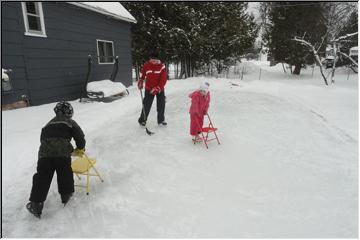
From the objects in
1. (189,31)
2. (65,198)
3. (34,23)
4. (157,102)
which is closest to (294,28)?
(189,31)

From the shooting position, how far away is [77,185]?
3.80 m

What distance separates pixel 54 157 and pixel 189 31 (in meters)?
15.3

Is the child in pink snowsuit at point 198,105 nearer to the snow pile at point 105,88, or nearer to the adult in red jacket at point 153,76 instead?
the adult in red jacket at point 153,76

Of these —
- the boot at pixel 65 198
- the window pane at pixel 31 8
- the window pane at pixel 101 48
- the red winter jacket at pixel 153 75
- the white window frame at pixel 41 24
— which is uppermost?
the window pane at pixel 31 8

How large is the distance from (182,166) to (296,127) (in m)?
3.63

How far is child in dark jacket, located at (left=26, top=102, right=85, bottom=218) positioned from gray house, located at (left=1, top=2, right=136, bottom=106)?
188 inches

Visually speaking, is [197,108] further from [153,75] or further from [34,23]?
[34,23]

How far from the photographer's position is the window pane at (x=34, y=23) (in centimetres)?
845

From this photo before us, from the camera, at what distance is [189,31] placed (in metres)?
17.2

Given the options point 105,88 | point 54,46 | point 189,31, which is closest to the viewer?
point 54,46

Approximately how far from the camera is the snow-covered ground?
10.0ft

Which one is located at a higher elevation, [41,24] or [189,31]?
[189,31]

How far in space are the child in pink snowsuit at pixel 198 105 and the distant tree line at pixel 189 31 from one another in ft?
38.7

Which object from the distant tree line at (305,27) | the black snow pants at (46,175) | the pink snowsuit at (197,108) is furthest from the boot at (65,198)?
the distant tree line at (305,27)
